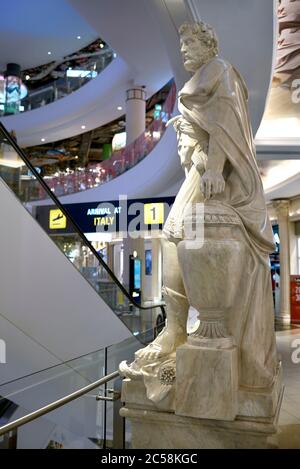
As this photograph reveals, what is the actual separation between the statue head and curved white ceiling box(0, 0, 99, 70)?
1619 centimetres

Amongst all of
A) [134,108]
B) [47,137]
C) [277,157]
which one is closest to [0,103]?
[47,137]

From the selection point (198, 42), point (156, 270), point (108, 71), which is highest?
point (108, 71)

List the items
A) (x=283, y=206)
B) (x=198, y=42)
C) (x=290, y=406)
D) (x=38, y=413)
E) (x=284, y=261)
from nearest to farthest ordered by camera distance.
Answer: (x=38, y=413) < (x=198, y=42) < (x=290, y=406) < (x=284, y=261) < (x=283, y=206)

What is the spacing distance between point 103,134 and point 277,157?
20.5 metres

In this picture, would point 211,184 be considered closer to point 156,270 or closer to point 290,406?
point 290,406

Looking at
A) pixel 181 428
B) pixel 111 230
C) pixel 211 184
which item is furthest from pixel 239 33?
pixel 111 230

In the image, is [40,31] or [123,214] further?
[40,31]

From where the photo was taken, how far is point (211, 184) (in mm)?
1917

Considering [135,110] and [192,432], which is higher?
[135,110]

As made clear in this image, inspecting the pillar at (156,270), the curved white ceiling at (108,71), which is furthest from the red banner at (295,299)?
the curved white ceiling at (108,71)

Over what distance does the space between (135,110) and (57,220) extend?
9965mm

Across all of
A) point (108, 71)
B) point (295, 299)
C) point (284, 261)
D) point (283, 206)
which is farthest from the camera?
point (108, 71)

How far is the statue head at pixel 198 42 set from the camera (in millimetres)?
2164

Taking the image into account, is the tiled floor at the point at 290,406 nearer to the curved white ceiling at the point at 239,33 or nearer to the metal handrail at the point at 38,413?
the metal handrail at the point at 38,413
